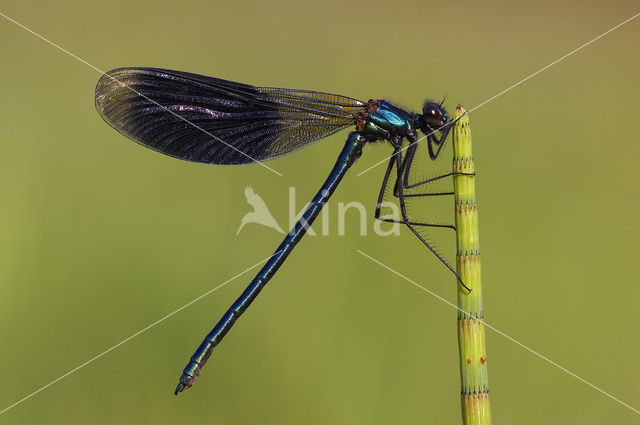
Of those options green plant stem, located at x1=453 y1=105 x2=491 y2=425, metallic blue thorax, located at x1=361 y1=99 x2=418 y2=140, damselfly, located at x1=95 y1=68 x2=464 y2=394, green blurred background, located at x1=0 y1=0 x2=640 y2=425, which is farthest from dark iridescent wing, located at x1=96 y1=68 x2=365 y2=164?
green plant stem, located at x1=453 y1=105 x2=491 y2=425

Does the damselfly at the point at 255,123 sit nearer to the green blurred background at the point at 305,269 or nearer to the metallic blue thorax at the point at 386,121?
the metallic blue thorax at the point at 386,121

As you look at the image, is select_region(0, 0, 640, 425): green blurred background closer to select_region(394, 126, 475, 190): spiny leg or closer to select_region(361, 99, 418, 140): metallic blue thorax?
select_region(394, 126, 475, 190): spiny leg

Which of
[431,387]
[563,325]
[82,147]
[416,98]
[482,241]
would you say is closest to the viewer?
[431,387]

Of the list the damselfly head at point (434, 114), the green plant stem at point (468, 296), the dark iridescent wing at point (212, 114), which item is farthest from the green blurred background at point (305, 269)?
the green plant stem at point (468, 296)

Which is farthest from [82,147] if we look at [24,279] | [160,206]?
[24,279]

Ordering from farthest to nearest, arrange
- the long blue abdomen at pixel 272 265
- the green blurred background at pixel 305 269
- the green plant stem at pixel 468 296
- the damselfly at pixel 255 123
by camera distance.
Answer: the green blurred background at pixel 305 269, the damselfly at pixel 255 123, the long blue abdomen at pixel 272 265, the green plant stem at pixel 468 296

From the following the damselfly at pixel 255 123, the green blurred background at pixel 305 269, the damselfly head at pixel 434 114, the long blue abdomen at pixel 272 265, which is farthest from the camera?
the green blurred background at pixel 305 269

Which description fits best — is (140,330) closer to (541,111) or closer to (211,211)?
(211,211)

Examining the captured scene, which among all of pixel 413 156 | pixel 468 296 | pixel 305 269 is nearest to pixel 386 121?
pixel 413 156
